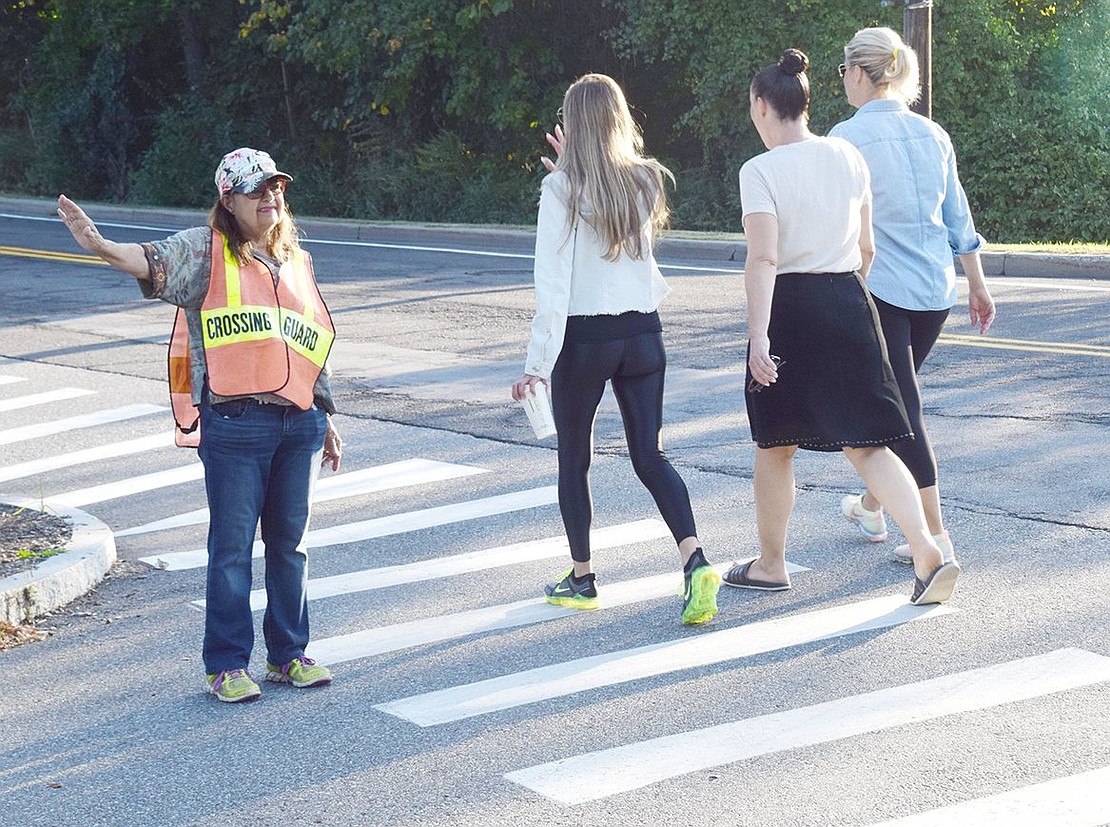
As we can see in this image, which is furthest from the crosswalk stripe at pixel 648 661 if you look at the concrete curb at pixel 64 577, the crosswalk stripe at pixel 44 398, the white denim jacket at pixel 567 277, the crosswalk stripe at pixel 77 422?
the crosswalk stripe at pixel 44 398

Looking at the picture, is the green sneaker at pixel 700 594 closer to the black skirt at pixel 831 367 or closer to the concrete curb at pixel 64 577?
the black skirt at pixel 831 367

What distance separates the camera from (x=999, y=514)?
23.3 feet

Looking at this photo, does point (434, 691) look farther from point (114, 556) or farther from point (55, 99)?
point (55, 99)

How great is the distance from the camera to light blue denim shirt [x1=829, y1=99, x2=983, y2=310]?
608 cm

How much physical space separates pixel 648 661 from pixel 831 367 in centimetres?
123

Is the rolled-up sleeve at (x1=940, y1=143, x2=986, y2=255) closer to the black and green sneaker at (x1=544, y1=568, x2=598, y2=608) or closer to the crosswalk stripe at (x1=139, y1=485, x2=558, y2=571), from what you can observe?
the black and green sneaker at (x1=544, y1=568, x2=598, y2=608)

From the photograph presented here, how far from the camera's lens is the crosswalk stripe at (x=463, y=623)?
18.5 feet

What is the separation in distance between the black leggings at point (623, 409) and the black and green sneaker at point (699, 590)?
14 cm

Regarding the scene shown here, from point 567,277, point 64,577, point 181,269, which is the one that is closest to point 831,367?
point 567,277

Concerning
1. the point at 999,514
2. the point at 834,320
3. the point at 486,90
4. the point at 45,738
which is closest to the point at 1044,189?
the point at 486,90

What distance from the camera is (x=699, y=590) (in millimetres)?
5641

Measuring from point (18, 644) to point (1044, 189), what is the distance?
19568 mm

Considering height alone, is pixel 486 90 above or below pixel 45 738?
above

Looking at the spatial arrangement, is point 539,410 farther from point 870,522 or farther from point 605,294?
point 870,522
